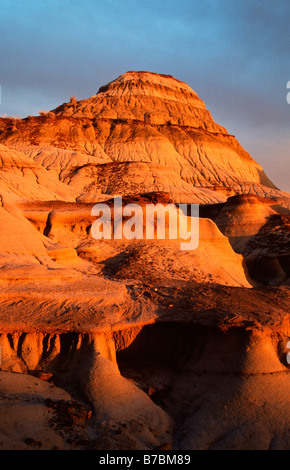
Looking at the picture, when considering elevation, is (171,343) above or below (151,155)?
below

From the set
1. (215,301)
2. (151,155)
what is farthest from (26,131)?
(215,301)

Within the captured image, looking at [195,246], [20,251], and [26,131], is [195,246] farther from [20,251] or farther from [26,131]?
[26,131]

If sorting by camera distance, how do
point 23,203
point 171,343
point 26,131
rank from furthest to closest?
point 26,131, point 23,203, point 171,343

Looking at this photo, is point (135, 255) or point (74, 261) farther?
point (135, 255)

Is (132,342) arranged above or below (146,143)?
below

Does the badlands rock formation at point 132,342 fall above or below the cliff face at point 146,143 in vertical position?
below

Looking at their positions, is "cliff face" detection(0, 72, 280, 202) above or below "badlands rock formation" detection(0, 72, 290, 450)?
above

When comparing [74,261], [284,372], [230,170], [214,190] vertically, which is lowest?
[284,372]

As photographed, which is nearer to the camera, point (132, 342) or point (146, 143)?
point (132, 342)

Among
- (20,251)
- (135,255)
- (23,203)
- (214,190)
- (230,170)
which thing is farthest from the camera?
(230,170)

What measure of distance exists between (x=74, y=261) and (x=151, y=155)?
131 ft

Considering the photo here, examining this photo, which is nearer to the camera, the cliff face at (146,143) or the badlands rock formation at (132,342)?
the badlands rock formation at (132,342)

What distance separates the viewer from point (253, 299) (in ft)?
32.7

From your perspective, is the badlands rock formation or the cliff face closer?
the badlands rock formation
